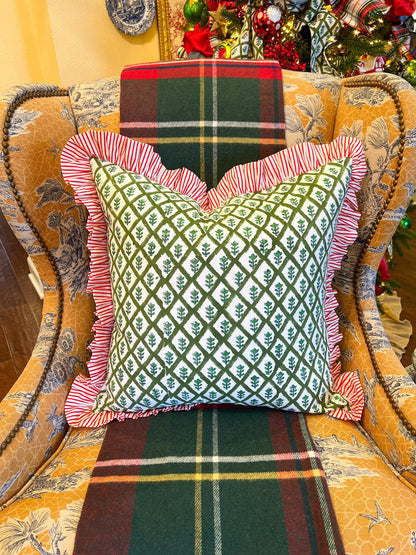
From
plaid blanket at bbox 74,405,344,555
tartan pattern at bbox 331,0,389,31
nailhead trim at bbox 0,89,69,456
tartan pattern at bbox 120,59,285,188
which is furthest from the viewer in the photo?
tartan pattern at bbox 331,0,389,31

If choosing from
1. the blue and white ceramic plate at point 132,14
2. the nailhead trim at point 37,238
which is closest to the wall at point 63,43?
the blue and white ceramic plate at point 132,14

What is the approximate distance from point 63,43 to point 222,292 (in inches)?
62.0

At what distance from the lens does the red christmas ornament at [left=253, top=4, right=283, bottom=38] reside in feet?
3.70

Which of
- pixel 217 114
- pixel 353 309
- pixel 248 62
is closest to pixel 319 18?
pixel 248 62

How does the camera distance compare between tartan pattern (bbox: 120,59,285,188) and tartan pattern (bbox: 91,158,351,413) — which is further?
tartan pattern (bbox: 120,59,285,188)

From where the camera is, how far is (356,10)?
3.61 feet

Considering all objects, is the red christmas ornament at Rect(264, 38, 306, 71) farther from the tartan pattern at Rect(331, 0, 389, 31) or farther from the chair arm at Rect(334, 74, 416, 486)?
the chair arm at Rect(334, 74, 416, 486)

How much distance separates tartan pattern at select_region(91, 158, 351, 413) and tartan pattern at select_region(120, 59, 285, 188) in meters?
0.16

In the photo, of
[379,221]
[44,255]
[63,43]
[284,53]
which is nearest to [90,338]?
[44,255]

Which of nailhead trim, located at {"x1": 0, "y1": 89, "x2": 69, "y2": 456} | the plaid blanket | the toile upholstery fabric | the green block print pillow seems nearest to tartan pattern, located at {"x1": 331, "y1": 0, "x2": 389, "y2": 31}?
the toile upholstery fabric

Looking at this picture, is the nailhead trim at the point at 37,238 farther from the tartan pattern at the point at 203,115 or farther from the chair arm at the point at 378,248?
the chair arm at the point at 378,248

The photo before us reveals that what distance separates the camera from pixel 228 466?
0.61m

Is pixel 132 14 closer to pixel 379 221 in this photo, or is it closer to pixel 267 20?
pixel 267 20

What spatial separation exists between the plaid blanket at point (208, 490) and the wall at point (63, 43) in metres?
1.63
